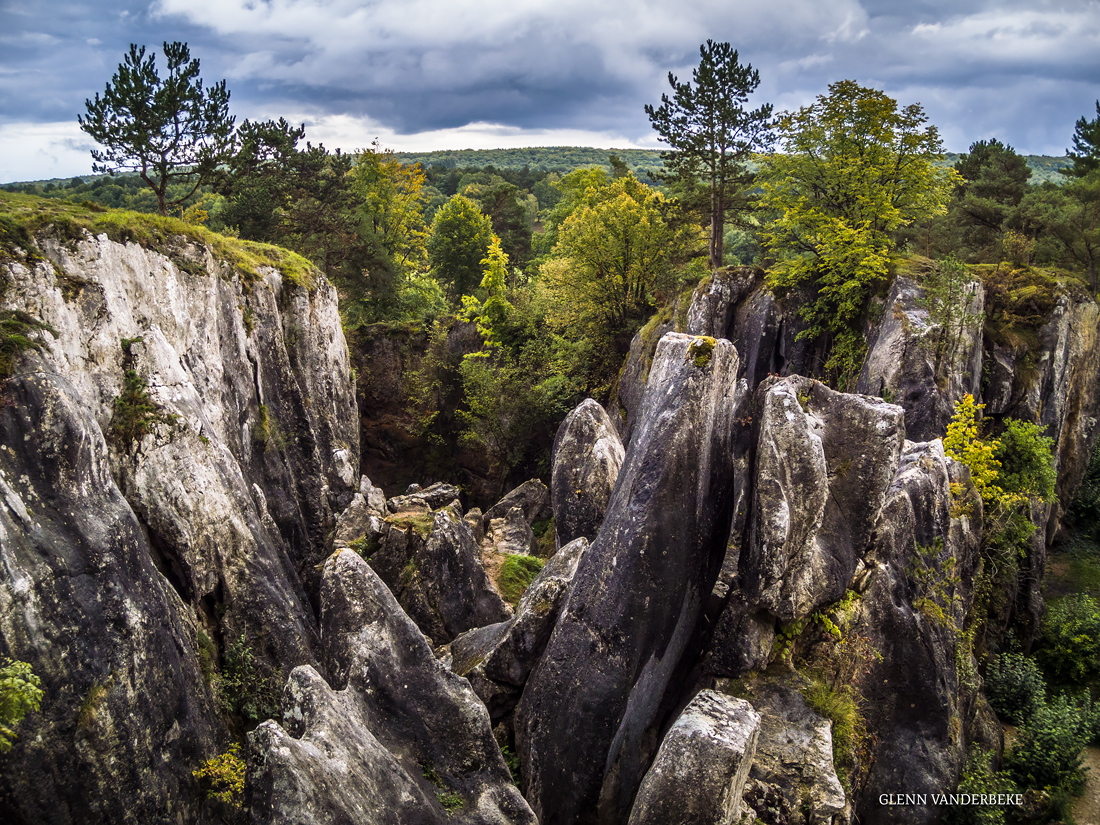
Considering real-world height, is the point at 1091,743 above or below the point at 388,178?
below

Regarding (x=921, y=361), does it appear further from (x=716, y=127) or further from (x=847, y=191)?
(x=716, y=127)

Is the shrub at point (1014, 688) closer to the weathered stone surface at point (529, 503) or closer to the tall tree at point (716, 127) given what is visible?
the weathered stone surface at point (529, 503)

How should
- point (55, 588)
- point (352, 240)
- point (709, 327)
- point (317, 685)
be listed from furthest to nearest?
point (352, 240), point (709, 327), point (55, 588), point (317, 685)

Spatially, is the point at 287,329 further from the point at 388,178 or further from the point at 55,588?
the point at 388,178

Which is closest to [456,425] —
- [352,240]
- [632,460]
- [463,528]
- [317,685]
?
[352,240]

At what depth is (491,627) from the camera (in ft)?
50.0

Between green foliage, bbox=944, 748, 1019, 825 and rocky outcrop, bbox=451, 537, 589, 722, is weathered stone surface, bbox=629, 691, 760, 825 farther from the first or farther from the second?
green foliage, bbox=944, 748, 1019, 825

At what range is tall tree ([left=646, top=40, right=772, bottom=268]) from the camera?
3638 cm

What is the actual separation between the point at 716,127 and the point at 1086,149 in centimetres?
3975

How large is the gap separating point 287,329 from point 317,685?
825 inches

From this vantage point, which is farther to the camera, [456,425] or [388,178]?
[388,178]

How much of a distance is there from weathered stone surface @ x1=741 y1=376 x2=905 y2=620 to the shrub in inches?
528

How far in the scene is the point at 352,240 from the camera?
4081 centimetres

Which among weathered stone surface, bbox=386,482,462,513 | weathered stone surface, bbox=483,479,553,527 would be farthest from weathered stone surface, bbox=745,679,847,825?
weathered stone surface, bbox=483,479,553,527
